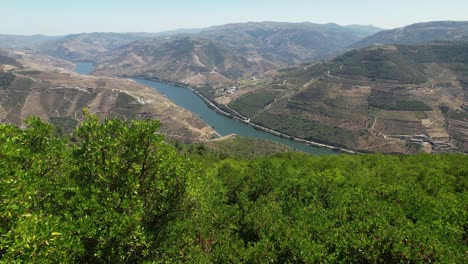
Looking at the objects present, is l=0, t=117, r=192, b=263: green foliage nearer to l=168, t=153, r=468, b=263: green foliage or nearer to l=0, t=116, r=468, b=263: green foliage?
l=0, t=116, r=468, b=263: green foliage

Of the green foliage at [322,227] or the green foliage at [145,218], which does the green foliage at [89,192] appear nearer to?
the green foliage at [145,218]

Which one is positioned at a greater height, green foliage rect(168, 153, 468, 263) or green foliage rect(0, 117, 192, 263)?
green foliage rect(0, 117, 192, 263)

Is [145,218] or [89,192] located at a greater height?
[89,192]

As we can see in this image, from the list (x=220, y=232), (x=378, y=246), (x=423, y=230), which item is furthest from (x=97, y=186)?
(x=423, y=230)

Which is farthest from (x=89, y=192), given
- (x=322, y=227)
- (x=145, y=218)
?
(x=322, y=227)

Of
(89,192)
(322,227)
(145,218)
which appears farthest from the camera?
(322,227)

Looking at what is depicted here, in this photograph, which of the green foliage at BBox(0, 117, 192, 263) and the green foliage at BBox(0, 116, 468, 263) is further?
the green foliage at BBox(0, 116, 468, 263)

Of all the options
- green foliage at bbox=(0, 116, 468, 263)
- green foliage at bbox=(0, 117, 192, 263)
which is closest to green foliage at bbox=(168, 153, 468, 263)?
green foliage at bbox=(0, 116, 468, 263)

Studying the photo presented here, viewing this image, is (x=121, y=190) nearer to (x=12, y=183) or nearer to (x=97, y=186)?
(x=97, y=186)

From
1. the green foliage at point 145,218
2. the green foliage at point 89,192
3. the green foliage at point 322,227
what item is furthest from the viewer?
the green foliage at point 322,227

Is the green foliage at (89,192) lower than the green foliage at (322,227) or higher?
higher

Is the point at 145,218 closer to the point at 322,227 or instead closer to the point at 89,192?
the point at 89,192

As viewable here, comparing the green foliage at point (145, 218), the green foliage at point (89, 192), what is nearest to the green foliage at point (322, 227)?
the green foliage at point (145, 218)
